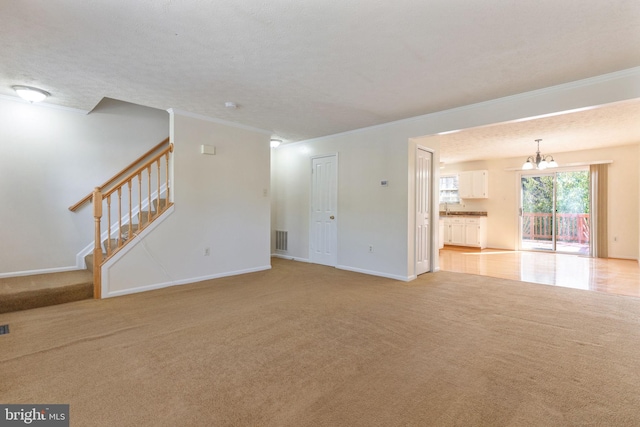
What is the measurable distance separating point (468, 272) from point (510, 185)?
4.18 metres

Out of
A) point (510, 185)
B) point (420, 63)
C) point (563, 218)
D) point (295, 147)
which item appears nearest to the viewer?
point (420, 63)

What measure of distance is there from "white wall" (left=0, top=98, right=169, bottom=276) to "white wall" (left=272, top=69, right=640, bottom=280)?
11.1 feet

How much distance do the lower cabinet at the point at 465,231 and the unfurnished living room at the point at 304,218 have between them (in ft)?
5.40

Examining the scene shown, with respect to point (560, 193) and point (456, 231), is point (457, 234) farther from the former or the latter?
point (560, 193)

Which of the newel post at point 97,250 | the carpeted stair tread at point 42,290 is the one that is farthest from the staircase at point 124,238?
the carpeted stair tread at point 42,290

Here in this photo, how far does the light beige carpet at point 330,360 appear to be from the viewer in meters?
1.73

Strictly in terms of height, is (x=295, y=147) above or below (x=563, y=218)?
above

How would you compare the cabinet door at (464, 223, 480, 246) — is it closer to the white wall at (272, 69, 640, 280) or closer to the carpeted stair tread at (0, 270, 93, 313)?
the white wall at (272, 69, 640, 280)

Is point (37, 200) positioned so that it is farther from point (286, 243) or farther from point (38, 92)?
point (286, 243)

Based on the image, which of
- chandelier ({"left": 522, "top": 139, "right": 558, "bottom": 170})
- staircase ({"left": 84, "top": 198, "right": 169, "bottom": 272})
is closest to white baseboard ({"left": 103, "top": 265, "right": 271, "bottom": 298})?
staircase ({"left": 84, "top": 198, "right": 169, "bottom": 272})

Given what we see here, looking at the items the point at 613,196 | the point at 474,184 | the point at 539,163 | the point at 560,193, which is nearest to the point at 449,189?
the point at 474,184

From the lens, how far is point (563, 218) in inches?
301

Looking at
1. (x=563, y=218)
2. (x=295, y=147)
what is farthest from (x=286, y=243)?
(x=563, y=218)

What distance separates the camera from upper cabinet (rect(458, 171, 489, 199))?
857cm
